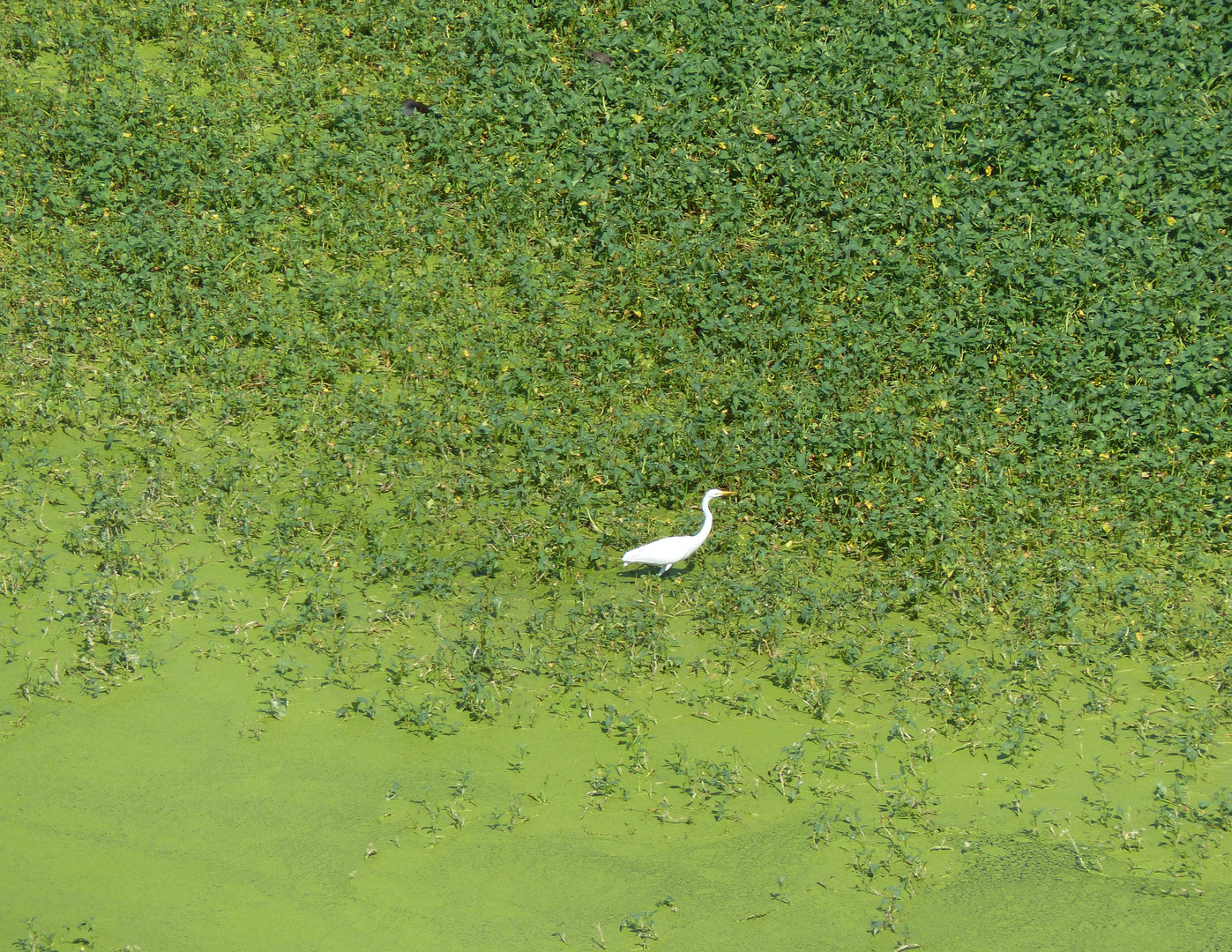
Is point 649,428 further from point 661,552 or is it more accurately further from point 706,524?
point 661,552

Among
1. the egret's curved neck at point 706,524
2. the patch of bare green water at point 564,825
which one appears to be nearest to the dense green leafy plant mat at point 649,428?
the patch of bare green water at point 564,825

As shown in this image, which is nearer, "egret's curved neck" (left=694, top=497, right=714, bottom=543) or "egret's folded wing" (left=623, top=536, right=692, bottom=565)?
"egret's folded wing" (left=623, top=536, right=692, bottom=565)

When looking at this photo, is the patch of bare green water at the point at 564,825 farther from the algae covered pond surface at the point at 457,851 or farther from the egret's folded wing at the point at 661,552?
the egret's folded wing at the point at 661,552

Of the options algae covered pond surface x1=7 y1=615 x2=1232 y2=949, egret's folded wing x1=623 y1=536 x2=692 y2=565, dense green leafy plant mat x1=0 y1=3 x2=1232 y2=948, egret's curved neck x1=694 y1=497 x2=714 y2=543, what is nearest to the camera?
algae covered pond surface x1=7 y1=615 x2=1232 y2=949

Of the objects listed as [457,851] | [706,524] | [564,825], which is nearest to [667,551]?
[706,524]

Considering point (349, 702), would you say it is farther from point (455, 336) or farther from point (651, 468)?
point (455, 336)

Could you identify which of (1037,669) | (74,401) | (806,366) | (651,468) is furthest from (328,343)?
(1037,669)

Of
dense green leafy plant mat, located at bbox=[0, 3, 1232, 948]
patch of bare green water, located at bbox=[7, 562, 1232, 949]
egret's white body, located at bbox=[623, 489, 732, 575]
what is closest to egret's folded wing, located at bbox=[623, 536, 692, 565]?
egret's white body, located at bbox=[623, 489, 732, 575]

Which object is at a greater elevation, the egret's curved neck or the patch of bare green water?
the egret's curved neck

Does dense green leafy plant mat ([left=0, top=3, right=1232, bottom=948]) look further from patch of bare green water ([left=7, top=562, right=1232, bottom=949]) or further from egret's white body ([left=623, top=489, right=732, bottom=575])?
egret's white body ([left=623, top=489, right=732, bottom=575])

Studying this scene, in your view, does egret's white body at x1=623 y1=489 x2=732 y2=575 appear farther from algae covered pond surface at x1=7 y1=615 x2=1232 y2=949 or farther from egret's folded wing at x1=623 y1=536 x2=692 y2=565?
algae covered pond surface at x1=7 y1=615 x2=1232 y2=949

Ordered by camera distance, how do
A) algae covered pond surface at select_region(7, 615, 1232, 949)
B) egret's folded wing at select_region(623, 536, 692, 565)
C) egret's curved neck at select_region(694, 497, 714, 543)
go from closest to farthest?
1. algae covered pond surface at select_region(7, 615, 1232, 949)
2. egret's folded wing at select_region(623, 536, 692, 565)
3. egret's curved neck at select_region(694, 497, 714, 543)
